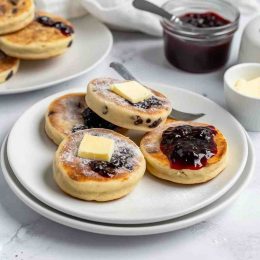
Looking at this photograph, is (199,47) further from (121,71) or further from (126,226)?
(126,226)

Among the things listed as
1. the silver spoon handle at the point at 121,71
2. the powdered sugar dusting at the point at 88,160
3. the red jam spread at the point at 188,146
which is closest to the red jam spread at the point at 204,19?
the silver spoon handle at the point at 121,71

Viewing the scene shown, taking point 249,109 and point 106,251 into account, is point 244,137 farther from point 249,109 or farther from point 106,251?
point 106,251

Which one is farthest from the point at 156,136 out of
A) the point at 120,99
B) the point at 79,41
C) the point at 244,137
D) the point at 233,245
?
the point at 79,41

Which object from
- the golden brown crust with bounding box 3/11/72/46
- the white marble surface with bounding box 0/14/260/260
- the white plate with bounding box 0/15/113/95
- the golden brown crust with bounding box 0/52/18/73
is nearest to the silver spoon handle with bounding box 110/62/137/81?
the white plate with bounding box 0/15/113/95

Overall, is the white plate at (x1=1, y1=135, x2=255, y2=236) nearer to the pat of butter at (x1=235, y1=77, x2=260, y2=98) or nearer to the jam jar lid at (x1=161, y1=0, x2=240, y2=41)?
the pat of butter at (x1=235, y1=77, x2=260, y2=98)

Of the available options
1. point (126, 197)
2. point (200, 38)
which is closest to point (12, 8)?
point (200, 38)
